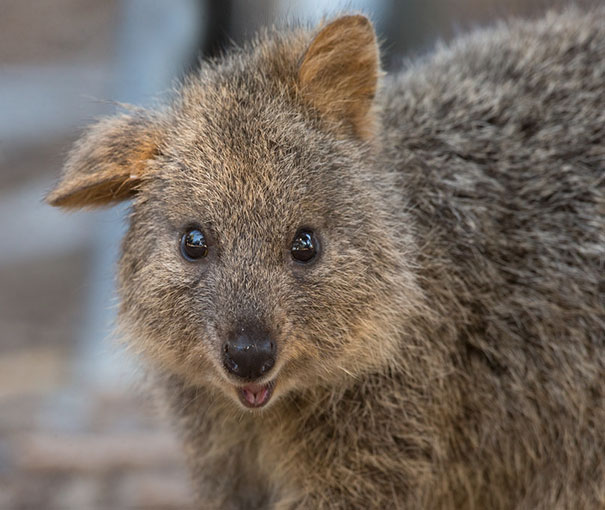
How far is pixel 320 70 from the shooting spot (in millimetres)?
4969

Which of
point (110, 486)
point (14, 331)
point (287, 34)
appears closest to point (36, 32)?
point (14, 331)

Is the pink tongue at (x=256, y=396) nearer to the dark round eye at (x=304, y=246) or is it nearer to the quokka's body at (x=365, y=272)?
the quokka's body at (x=365, y=272)

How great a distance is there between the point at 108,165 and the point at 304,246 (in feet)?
3.66

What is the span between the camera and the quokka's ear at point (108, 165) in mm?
4938

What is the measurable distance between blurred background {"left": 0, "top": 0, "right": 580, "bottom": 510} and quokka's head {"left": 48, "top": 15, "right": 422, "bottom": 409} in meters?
0.52

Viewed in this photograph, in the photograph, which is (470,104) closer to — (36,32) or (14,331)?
(14,331)

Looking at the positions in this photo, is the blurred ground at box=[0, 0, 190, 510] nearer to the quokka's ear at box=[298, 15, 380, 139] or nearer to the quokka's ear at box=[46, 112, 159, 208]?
the quokka's ear at box=[46, 112, 159, 208]

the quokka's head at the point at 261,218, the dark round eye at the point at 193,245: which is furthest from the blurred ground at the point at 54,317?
the dark round eye at the point at 193,245

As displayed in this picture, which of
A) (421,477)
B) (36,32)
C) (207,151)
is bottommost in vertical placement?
(421,477)

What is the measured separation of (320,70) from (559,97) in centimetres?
146

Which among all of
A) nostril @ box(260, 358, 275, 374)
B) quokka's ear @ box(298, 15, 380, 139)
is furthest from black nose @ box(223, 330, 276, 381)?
quokka's ear @ box(298, 15, 380, 139)

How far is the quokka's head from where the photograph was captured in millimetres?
4488

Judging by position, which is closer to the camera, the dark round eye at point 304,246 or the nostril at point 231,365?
the nostril at point 231,365

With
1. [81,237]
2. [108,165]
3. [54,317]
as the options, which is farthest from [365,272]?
[81,237]
